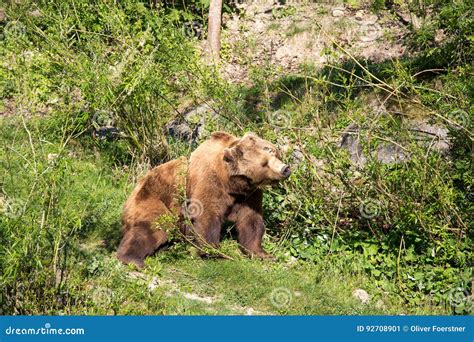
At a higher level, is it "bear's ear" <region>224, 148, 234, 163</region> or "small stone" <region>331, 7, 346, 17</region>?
"bear's ear" <region>224, 148, 234, 163</region>

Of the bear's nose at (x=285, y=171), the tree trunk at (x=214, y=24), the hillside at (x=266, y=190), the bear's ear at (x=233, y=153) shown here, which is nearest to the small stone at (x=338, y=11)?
the tree trunk at (x=214, y=24)

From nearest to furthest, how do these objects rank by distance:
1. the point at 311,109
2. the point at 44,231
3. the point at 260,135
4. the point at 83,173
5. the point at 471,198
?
1. the point at 44,231
2. the point at 471,198
3. the point at 311,109
4. the point at 260,135
5. the point at 83,173

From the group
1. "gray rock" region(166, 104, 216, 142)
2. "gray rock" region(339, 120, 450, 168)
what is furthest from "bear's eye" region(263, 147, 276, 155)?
"gray rock" region(166, 104, 216, 142)

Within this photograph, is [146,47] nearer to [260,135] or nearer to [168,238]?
[260,135]

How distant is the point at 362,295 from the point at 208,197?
7.79ft

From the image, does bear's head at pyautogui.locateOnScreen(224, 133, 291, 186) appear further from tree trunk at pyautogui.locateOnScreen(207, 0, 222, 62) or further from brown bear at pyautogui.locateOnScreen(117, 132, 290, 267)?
tree trunk at pyautogui.locateOnScreen(207, 0, 222, 62)

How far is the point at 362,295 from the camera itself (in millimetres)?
9250

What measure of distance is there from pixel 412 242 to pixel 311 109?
223 centimetres

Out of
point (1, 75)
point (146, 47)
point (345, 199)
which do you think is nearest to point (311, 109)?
point (345, 199)

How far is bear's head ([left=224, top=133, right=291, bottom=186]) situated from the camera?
33.2 ft

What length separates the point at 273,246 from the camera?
1069cm

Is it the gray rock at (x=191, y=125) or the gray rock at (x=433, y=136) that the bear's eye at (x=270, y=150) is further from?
the gray rock at (x=191, y=125)

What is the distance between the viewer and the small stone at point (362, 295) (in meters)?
9.15

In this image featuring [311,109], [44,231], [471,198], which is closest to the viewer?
[44,231]
